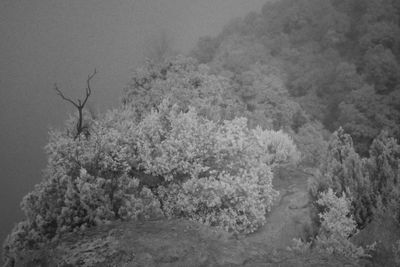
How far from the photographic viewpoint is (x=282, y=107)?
11.5m

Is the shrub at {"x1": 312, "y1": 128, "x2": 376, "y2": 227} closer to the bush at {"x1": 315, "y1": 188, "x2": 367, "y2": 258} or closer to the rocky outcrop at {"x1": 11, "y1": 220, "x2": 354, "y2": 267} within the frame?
the bush at {"x1": 315, "y1": 188, "x2": 367, "y2": 258}

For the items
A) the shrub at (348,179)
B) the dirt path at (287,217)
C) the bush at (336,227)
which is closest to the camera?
the bush at (336,227)

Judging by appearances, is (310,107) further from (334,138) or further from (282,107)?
(334,138)

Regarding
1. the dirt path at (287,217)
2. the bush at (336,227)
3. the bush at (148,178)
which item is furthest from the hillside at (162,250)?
the dirt path at (287,217)

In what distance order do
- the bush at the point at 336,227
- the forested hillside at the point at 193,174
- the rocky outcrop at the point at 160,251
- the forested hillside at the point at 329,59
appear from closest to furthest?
the rocky outcrop at the point at 160,251 → the bush at the point at 336,227 → the forested hillside at the point at 193,174 → the forested hillside at the point at 329,59

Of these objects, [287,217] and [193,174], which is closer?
[193,174]

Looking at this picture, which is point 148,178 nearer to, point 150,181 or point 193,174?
point 150,181

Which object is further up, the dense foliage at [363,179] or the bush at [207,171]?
the bush at [207,171]

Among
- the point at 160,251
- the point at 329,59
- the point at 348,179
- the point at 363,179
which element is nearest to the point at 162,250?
the point at 160,251

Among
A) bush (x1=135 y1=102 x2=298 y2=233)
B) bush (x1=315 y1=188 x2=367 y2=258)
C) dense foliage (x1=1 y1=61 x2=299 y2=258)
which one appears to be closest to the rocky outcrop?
bush (x1=315 y1=188 x2=367 y2=258)

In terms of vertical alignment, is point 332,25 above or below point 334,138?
above

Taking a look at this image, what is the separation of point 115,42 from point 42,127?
10397cm

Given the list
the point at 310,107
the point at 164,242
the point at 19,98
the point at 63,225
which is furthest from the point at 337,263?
the point at 19,98

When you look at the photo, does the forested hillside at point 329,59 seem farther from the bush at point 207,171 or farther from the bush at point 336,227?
the bush at point 336,227
